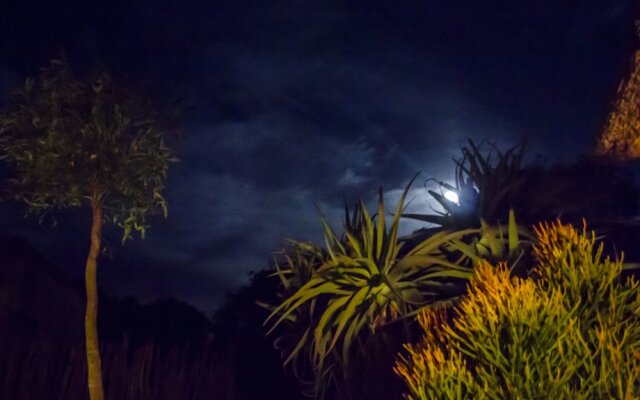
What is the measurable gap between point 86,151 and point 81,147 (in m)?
0.11

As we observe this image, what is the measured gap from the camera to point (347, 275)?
30.6ft

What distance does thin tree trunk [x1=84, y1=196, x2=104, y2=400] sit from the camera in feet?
40.1

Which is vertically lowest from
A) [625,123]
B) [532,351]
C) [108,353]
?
[532,351]

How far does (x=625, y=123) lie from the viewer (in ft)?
26.5

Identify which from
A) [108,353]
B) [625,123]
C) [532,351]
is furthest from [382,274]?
[108,353]

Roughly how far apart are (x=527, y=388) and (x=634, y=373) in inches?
33.4

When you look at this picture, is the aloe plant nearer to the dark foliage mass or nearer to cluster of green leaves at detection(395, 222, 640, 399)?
cluster of green leaves at detection(395, 222, 640, 399)

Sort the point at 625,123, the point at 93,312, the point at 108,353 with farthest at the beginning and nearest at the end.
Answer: the point at 108,353 < the point at 93,312 < the point at 625,123

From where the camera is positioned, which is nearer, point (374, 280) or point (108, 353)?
point (374, 280)

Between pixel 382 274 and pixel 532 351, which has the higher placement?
pixel 382 274

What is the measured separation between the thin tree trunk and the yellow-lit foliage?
327 inches

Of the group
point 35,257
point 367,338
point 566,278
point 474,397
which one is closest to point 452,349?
point 474,397

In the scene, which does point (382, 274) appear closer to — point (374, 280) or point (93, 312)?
point (374, 280)

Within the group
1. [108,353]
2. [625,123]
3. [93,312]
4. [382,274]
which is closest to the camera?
[625,123]
